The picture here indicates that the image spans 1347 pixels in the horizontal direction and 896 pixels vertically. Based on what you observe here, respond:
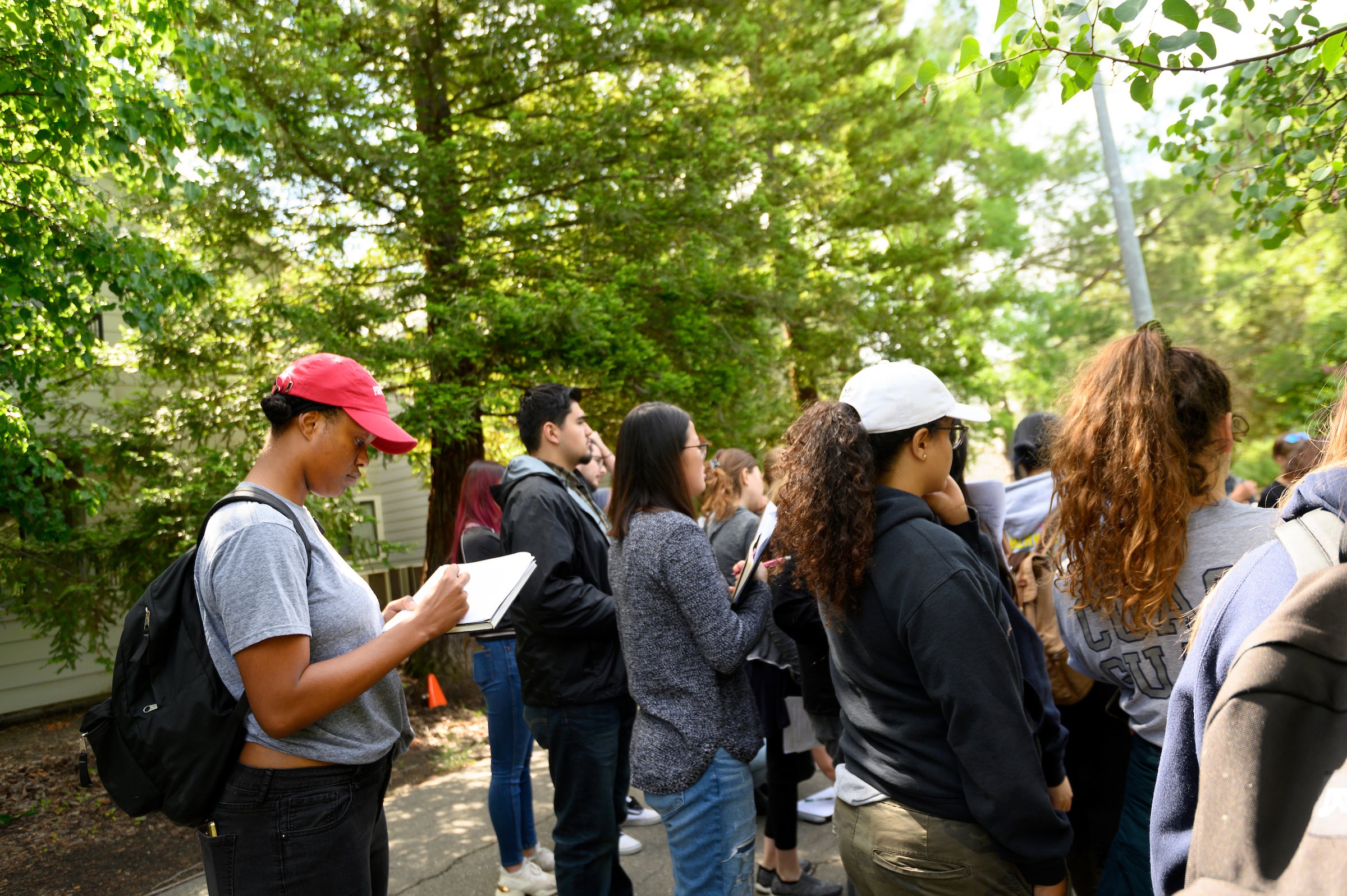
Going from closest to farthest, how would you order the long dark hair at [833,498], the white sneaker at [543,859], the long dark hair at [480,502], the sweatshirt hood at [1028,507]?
the long dark hair at [833,498] → the sweatshirt hood at [1028,507] → the white sneaker at [543,859] → the long dark hair at [480,502]

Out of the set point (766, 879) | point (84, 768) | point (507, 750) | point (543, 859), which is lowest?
point (543, 859)

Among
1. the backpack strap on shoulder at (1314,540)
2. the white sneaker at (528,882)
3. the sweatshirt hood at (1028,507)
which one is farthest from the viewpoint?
the white sneaker at (528,882)

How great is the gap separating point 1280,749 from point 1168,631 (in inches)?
56.8

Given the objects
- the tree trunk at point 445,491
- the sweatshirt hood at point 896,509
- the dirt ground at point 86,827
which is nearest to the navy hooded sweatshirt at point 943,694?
the sweatshirt hood at point 896,509

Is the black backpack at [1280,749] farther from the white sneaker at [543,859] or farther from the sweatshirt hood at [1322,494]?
the white sneaker at [543,859]

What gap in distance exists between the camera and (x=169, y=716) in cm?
201

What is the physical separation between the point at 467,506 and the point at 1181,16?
4.21 m

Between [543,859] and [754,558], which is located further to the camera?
[543,859]

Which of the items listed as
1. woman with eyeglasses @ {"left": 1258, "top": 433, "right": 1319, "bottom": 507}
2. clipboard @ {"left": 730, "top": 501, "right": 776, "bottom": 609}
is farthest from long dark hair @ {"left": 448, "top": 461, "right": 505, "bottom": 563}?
woman with eyeglasses @ {"left": 1258, "top": 433, "right": 1319, "bottom": 507}

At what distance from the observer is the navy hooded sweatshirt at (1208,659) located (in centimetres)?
102

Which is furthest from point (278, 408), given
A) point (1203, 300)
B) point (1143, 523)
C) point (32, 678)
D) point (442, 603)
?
point (1203, 300)

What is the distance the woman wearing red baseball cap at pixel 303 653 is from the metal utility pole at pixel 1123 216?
9.87 metres

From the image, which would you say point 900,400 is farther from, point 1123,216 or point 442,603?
point 1123,216

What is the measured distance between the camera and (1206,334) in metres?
18.2
